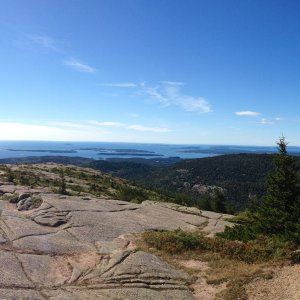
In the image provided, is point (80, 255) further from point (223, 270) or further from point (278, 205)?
point (278, 205)

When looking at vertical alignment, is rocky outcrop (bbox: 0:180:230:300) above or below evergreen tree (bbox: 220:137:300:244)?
below

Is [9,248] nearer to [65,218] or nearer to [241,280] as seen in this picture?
[65,218]

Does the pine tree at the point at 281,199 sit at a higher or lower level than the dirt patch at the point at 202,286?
higher

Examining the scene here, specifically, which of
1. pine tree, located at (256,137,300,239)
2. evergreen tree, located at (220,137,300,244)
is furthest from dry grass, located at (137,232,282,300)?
pine tree, located at (256,137,300,239)

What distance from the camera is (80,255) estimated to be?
A: 1745cm

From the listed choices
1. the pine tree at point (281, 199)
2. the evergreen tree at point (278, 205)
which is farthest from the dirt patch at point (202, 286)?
the pine tree at point (281, 199)

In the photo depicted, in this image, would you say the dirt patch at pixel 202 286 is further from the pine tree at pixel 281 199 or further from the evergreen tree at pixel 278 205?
the pine tree at pixel 281 199

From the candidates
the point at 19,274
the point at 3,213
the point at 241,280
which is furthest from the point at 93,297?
the point at 3,213

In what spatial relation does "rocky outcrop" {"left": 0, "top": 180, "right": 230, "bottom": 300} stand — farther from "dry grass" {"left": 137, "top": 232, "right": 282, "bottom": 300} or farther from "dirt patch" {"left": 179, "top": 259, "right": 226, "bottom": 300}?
"dry grass" {"left": 137, "top": 232, "right": 282, "bottom": 300}

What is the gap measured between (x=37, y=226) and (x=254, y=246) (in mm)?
12782

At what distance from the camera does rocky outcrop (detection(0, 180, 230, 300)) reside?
13453 millimetres

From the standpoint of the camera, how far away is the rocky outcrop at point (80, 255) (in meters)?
13.5

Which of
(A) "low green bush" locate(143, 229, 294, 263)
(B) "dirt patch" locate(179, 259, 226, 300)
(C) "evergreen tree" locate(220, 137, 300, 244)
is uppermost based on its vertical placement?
(C) "evergreen tree" locate(220, 137, 300, 244)

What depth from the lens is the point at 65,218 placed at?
2367 centimetres
